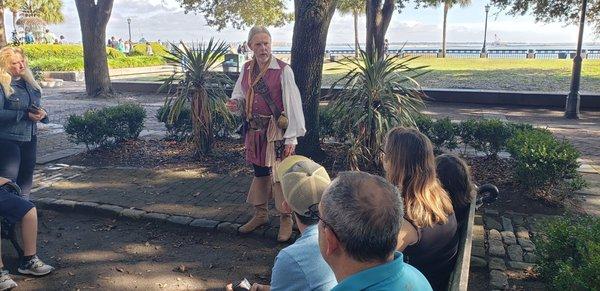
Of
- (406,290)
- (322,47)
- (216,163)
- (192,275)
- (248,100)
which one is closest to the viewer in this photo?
(406,290)

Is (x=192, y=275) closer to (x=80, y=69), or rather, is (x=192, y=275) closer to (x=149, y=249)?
(x=149, y=249)

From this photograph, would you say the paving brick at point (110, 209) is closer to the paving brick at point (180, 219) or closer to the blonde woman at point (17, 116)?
the paving brick at point (180, 219)

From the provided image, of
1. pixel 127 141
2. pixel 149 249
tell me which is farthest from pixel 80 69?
pixel 149 249

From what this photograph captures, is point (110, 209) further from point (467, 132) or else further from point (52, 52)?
point (52, 52)

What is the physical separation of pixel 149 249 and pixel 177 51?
11.1ft

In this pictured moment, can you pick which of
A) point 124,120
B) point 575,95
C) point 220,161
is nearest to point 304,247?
point 220,161

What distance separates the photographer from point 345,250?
1595 millimetres

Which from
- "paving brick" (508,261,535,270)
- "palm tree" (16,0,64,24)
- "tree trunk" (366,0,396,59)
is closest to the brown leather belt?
"paving brick" (508,261,535,270)

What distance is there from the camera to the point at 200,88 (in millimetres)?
6688

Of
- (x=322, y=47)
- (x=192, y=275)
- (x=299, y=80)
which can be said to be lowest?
(x=192, y=275)

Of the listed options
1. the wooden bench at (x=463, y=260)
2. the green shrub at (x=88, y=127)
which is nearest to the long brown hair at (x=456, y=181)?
the wooden bench at (x=463, y=260)

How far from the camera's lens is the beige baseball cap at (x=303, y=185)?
227 cm

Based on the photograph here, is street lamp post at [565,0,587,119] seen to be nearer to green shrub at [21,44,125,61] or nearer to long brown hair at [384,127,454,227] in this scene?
long brown hair at [384,127,454,227]

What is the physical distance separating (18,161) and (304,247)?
11.6 feet
